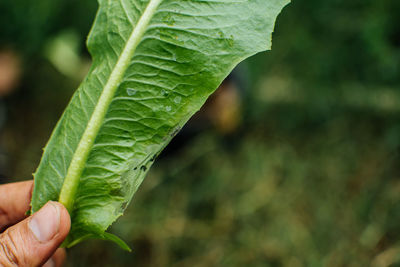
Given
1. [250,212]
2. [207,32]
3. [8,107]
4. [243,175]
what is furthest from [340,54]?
[8,107]

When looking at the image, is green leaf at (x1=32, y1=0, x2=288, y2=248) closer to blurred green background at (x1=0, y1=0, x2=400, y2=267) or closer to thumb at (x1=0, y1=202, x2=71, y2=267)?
thumb at (x1=0, y1=202, x2=71, y2=267)

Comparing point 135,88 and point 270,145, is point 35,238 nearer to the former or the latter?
point 135,88

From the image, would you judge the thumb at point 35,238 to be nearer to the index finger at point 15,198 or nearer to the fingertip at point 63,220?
the fingertip at point 63,220

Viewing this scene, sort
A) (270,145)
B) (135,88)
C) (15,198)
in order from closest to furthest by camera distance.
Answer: (135,88), (15,198), (270,145)

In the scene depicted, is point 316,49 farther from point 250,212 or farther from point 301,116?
point 250,212

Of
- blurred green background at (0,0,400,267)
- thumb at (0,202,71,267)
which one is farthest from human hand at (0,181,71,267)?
blurred green background at (0,0,400,267)

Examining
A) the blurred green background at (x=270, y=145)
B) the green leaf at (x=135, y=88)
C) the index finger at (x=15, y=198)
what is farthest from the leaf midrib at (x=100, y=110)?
the blurred green background at (x=270, y=145)

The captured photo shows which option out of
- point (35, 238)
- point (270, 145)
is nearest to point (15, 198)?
point (35, 238)
